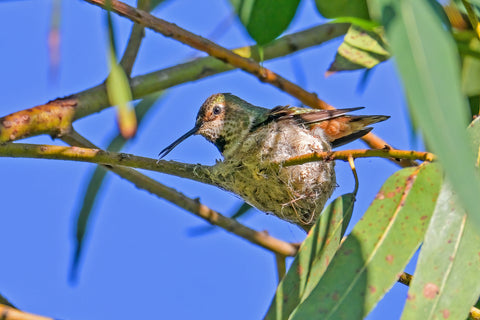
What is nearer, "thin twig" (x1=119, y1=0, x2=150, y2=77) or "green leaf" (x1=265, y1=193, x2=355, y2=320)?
"green leaf" (x1=265, y1=193, x2=355, y2=320)

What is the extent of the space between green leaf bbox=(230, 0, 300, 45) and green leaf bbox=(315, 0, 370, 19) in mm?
523

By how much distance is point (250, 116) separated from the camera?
131 inches

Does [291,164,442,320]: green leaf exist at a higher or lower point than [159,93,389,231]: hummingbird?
lower

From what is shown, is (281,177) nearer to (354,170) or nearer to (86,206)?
(86,206)

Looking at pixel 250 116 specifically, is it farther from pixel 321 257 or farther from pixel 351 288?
pixel 351 288

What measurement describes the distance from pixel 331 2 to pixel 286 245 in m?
1.12

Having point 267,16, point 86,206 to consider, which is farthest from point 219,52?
point 86,206

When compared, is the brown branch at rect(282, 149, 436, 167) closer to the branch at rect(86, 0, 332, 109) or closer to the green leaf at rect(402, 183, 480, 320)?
the green leaf at rect(402, 183, 480, 320)

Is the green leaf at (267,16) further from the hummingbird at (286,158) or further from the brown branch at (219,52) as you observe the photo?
the hummingbird at (286,158)

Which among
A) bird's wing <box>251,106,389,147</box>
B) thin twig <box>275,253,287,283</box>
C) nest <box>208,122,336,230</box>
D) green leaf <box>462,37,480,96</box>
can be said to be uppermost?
green leaf <box>462,37,480,96</box>

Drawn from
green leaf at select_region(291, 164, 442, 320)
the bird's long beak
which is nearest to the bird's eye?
the bird's long beak

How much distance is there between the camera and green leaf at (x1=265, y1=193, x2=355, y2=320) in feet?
6.13

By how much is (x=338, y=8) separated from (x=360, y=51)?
31cm

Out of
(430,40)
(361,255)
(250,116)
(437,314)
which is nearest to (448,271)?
(437,314)
